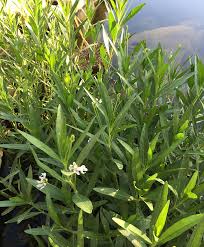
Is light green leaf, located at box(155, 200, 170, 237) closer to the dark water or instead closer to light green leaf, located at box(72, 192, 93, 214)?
light green leaf, located at box(72, 192, 93, 214)

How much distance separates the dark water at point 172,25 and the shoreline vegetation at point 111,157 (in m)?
1.66

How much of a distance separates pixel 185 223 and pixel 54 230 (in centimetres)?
39

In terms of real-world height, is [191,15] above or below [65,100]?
below

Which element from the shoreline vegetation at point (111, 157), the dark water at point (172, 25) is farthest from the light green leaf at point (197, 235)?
the dark water at point (172, 25)

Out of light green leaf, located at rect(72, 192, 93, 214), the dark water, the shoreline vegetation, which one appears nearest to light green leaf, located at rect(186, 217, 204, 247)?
the shoreline vegetation

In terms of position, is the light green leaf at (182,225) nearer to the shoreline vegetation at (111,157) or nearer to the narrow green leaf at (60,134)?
the shoreline vegetation at (111,157)

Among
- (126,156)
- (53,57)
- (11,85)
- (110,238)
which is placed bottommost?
(110,238)

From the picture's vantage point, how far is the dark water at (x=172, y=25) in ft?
9.77

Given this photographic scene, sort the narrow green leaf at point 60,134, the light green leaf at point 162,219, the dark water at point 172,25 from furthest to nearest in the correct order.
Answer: the dark water at point 172,25
the narrow green leaf at point 60,134
the light green leaf at point 162,219

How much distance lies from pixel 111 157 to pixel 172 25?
2.51 metres

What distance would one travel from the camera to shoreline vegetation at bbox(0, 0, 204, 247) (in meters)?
0.81

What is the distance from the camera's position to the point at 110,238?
963 mm

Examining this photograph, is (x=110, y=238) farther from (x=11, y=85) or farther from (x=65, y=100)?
(x=11, y=85)

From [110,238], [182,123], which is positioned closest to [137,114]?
[182,123]
